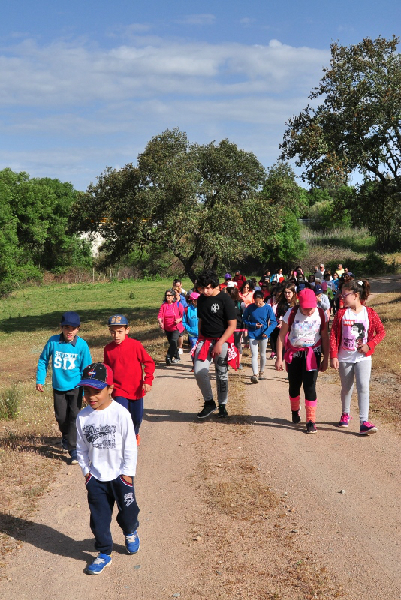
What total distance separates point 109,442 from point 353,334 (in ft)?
14.3

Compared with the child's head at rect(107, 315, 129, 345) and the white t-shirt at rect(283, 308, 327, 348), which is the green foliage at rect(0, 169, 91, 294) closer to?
the white t-shirt at rect(283, 308, 327, 348)

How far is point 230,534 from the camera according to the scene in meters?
5.34

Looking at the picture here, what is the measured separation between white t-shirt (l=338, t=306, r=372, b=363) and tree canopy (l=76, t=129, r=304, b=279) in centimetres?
1746

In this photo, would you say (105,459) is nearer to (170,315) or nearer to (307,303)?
(307,303)

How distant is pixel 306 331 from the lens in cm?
830

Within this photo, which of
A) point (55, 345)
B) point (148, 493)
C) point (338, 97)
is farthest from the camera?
point (338, 97)

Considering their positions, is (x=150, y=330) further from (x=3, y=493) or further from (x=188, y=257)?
(x=3, y=493)

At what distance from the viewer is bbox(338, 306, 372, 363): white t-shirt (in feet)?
26.9

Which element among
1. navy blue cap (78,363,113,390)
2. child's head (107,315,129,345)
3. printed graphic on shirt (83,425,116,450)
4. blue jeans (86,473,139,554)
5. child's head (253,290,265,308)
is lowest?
blue jeans (86,473,139,554)

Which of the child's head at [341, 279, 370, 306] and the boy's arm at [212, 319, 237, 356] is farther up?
the child's head at [341, 279, 370, 306]

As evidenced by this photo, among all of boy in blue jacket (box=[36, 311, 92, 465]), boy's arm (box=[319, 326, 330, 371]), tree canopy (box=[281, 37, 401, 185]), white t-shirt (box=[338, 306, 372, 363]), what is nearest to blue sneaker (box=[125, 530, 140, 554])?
boy in blue jacket (box=[36, 311, 92, 465])

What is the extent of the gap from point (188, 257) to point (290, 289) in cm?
1661

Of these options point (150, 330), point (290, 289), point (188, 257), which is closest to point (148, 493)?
point (290, 289)

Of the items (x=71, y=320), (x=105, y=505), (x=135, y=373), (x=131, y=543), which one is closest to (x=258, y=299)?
(x=71, y=320)
